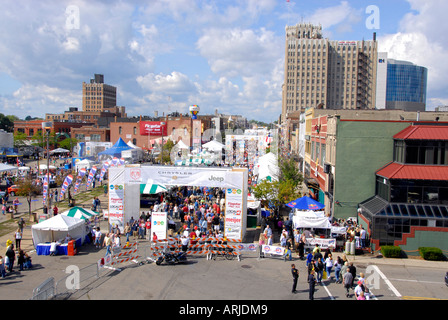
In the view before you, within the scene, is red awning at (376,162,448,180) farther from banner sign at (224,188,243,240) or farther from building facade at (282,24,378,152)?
building facade at (282,24,378,152)

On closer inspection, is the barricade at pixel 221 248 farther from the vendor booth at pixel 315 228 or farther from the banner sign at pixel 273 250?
the vendor booth at pixel 315 228

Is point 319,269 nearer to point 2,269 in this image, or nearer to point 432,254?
point 432,254

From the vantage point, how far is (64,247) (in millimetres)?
20719

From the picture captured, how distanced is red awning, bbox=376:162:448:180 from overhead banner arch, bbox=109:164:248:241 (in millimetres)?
9446

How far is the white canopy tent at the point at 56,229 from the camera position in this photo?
2105cm

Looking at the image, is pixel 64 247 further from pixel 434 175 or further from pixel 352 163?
pixel 434 175

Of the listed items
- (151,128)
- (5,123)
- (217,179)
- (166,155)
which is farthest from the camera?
(5,123)

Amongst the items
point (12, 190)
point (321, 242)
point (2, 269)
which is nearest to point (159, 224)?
point (2, 269)

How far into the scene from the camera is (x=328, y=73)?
139500 mm

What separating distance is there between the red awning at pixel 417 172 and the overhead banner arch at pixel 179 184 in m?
9.45

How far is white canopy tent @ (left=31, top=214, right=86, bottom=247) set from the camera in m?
21.0

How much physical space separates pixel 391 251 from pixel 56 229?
19460 millimetres

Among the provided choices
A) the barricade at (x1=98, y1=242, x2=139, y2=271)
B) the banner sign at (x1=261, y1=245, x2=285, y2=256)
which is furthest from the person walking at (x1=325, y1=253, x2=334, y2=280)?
the barricade at (x1=98, y1=242, x2=139, y2=271)

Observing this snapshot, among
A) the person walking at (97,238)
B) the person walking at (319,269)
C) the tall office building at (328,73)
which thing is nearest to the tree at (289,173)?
the person walking at (319,269)
